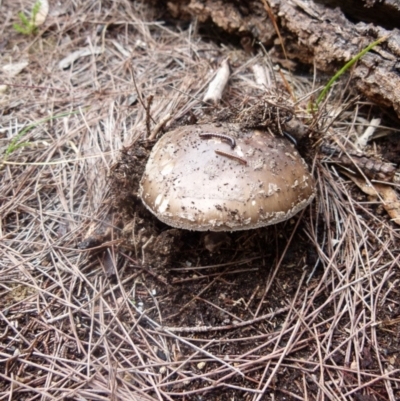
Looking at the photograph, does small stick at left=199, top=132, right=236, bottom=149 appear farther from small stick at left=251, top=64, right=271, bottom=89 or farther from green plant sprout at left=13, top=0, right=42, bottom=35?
green plant sprout at left=13, top=0, right=42, bottom=35

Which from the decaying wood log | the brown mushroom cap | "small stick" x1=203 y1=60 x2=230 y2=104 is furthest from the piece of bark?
the brown mushroom cap

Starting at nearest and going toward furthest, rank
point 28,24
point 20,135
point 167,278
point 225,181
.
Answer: point 225,181, point 167,278, point 20,135, point 28,24

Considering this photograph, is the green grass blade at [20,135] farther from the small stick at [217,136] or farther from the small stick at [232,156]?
the small stick at [232,156]

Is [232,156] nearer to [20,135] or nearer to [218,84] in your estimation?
[218,84]

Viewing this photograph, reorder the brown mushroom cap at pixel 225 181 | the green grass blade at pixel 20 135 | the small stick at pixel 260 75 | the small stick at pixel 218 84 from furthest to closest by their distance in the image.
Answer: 1. the small stick at pixel 260 75
2. the small stick at pixel 218 84
3. the green grass blade at pixel 20 135
4. the brown mushroom cap at pixel 225 181

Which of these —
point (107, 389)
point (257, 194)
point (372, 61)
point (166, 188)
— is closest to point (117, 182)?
point (166, 188)

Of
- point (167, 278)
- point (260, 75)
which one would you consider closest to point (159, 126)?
point (167, 278)

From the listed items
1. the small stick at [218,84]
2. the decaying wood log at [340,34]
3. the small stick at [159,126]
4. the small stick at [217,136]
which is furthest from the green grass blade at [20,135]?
the decaying wood log at [340,34]
